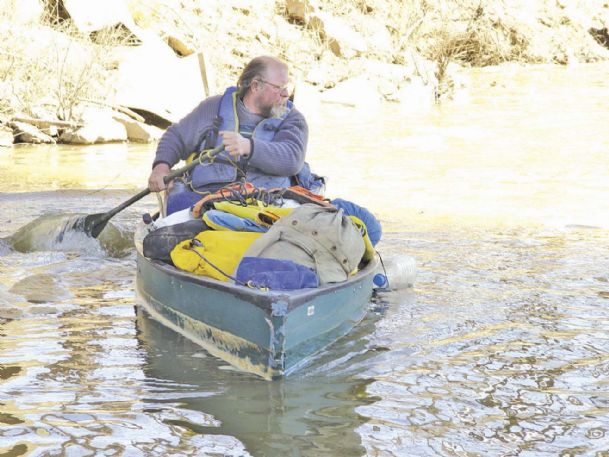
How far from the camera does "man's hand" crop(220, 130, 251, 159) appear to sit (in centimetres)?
545

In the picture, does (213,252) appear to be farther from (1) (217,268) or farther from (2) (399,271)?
(2) (399,271)

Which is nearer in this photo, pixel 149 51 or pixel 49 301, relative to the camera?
pixel 49 301

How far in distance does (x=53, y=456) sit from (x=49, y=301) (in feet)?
7.95

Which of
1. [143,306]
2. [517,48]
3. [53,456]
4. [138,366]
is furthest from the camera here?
[517,48]

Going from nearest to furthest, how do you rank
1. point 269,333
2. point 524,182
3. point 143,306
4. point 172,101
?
point 269,333
point 143,306
point 524,182
point 172,101

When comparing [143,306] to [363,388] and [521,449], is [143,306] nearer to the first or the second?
[363,388]

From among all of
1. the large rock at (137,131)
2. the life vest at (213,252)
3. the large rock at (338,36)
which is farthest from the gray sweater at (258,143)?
the large rock at (338,36)

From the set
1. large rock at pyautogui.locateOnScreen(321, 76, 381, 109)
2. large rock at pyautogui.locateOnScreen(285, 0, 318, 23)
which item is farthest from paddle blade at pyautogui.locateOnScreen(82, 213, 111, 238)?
large rock at pyautogui.locateOnScreen(285, 0, 318, 23)

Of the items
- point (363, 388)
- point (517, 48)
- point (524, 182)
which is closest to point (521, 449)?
point (363, 388)

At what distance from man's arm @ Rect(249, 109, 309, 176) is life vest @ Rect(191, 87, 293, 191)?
69 mm

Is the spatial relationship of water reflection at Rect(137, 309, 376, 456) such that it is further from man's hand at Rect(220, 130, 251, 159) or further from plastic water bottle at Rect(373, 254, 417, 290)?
plastic water bottle at Rect(373, 254, 417, 290)

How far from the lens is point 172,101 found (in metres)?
15.1

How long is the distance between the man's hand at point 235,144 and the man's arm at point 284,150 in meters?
0.06

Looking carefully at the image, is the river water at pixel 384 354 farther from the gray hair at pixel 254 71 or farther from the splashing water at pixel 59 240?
the gray hair at pixel 254 71
